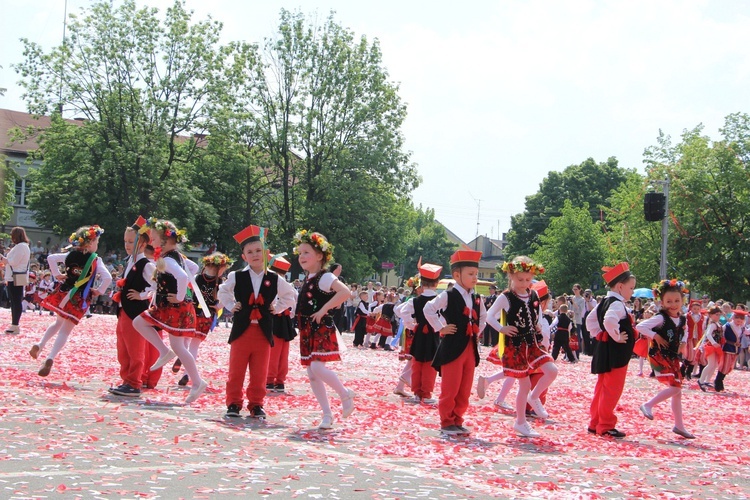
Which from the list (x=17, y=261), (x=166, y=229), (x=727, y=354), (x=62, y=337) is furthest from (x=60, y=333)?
(x=727, y=354)

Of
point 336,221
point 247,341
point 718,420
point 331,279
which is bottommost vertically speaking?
point 718,420

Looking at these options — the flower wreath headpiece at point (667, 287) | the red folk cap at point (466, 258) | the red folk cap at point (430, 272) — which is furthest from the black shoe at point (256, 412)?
the flower wreath headpiece at point (667, 287)

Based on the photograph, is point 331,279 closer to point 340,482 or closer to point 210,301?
point 340,482

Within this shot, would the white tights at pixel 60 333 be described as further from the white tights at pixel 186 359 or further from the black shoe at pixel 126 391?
the white tights at pixel 186 359

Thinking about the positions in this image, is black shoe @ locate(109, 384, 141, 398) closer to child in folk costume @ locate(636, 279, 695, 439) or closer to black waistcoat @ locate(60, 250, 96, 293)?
black waistcoat @ locate(60, 250, 96, 293)

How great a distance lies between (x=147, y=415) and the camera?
8.76m

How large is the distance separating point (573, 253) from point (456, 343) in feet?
188

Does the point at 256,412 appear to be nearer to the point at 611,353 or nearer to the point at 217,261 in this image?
the point at 611,353

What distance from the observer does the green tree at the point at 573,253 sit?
212ft

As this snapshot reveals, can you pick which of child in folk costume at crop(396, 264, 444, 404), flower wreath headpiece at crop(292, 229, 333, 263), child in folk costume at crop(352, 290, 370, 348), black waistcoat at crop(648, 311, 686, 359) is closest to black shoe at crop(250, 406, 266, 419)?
flower wreath headpiece at crop(292, 229, 333, 263)

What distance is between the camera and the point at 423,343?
40.6ft

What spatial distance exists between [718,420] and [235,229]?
136 feet

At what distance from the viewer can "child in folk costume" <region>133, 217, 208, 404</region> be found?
1001 centimetres

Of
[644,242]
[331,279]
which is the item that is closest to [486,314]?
[331,279]
